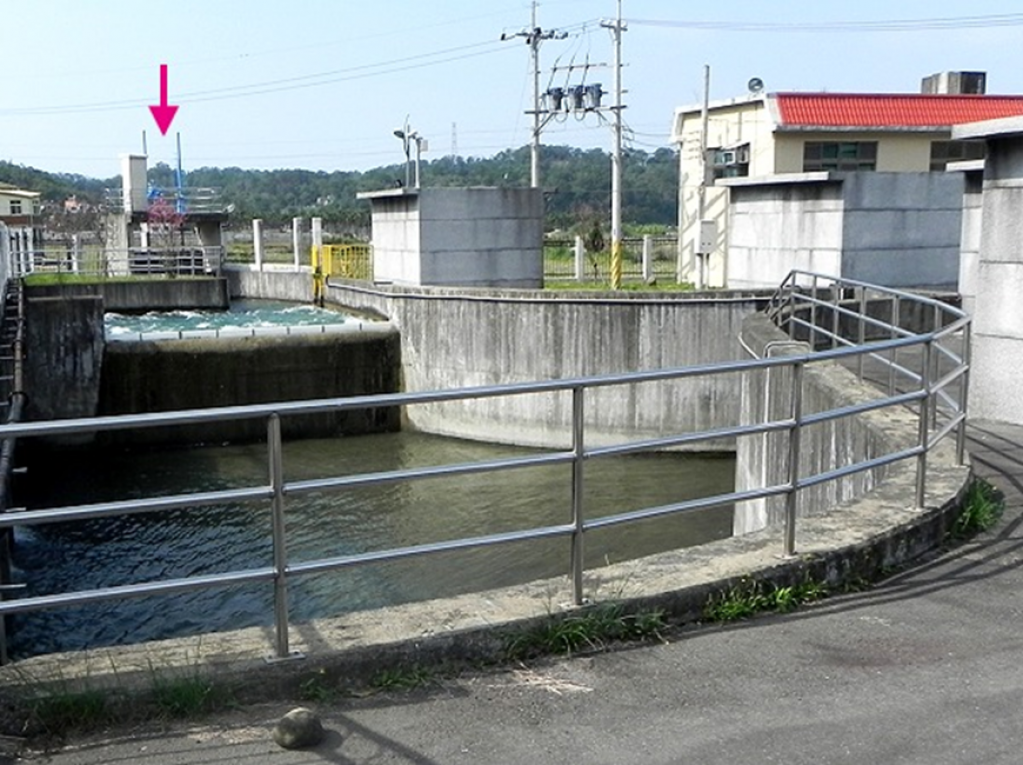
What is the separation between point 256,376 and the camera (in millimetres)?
20750

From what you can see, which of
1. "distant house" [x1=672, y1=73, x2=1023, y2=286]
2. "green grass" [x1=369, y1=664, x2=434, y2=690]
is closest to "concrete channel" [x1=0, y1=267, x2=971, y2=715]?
"green grass" [x1=369, y1=664, x2=434, y2=690]

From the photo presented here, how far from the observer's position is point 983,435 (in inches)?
324

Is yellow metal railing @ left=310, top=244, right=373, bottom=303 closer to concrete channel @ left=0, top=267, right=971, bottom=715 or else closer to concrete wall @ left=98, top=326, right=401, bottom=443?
concrete wall @ left=98, top=326, right=401, bottom=443

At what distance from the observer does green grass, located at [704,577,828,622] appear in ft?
14.7

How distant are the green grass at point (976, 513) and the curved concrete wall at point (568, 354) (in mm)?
11608

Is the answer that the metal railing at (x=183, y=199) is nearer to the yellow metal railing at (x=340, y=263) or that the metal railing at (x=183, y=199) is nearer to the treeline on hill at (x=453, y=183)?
the yellow metal railing at (x=340, y=263)

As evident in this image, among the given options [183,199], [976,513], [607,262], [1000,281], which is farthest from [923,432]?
[183,199]

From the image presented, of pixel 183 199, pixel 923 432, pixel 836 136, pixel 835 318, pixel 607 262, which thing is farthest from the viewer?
pixel 183 199

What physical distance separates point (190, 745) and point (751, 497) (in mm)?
2486

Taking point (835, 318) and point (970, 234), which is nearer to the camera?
point (835, 318)

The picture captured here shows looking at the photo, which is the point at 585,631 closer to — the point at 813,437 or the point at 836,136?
the point at 813,437

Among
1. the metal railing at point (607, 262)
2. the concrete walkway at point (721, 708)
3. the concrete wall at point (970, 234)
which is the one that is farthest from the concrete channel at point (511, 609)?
the metal railing at point (607, 262)

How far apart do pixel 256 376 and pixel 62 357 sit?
11.0 ft

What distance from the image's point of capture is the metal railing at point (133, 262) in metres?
34.1
